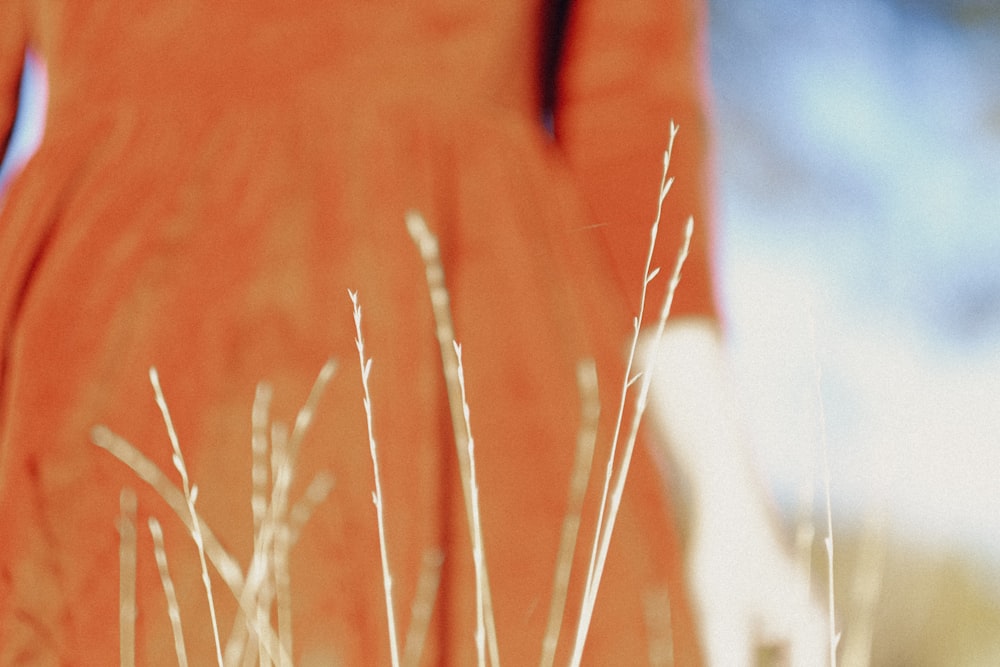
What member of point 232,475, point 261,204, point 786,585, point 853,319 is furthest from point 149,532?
point 853,319

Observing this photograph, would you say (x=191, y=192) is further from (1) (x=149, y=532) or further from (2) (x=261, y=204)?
(1) (x=149, y=532)

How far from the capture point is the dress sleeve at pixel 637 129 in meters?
0.39

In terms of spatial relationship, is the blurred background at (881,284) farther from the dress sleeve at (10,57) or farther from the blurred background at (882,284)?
the dress sleeve at (10,57)

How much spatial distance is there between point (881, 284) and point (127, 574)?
83cm

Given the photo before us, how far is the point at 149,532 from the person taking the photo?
0.28m

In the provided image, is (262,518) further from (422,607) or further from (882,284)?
(882,284)

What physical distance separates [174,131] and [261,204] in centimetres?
6

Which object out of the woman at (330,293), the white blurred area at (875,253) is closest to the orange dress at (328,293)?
the woman at (330,293)

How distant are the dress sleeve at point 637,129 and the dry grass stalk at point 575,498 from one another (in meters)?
0.07

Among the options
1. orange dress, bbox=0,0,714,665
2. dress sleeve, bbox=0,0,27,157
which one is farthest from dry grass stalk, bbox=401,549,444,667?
dress sleeve, bbox=0,0,27,157

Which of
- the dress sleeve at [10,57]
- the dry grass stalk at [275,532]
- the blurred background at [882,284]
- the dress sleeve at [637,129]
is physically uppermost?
the dress sleeve at [10,57]

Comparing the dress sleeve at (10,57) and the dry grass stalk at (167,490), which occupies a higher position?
the dress sleeve at (10,57)

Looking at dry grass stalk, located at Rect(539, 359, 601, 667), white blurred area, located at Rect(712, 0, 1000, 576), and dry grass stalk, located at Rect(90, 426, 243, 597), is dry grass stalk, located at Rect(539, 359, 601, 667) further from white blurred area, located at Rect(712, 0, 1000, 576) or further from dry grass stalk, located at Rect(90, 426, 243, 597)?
white blurred area, located at Rect(712, 0, 1000, 576)

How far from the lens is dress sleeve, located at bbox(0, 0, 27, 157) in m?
0.44
